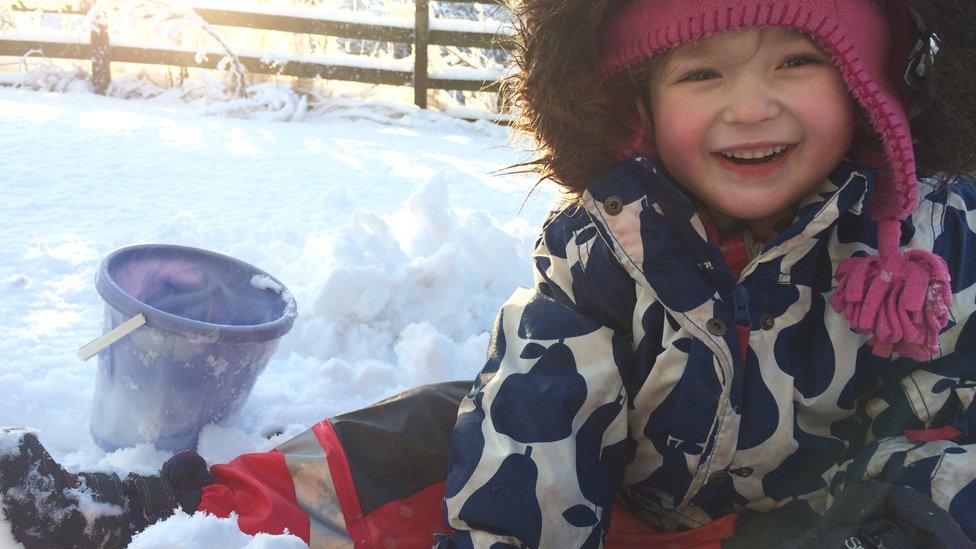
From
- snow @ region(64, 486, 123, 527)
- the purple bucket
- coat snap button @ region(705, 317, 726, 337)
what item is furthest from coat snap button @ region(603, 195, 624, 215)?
snow @ region(64, 486, 123, 527)

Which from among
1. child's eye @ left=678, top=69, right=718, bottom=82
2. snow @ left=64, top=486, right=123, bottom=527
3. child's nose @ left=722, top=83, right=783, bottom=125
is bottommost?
snow @ left=64, top=486, right=123, bottom=527

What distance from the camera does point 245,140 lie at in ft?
14.3

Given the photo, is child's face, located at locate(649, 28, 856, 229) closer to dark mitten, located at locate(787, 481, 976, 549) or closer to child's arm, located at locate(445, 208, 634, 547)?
child's arm, located at locate(445, 208, 634, 547)

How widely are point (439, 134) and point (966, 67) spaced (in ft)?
13.7

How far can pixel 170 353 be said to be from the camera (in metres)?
1.56

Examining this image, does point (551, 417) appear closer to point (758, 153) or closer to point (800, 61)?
point (758, 153)

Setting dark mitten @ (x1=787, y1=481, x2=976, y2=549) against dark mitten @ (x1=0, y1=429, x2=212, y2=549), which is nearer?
dark mitten @ (x1=787, y1=481, x2=976, y2=549)

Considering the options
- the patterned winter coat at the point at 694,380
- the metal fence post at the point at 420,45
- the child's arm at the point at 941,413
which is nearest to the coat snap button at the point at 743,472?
the patterned winter coat at the point at 694,380

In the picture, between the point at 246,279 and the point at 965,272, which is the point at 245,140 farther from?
the point at 965,272

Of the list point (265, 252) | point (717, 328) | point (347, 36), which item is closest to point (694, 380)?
point (717, 328)

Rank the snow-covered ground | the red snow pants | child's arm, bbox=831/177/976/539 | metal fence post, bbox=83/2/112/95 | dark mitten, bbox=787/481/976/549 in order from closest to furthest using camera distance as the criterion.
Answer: dark mitten, bbox=787/481/976/549, child's arm, bbox=831/177/976/539, the red snow pants, the snow-covered ground, metal fence post, bbox=83/2/112/95

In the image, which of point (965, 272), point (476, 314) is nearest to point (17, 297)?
point (476, 314)

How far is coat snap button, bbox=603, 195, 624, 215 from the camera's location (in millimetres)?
Answer: 1365

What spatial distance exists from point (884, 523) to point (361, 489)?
2.55 feet
